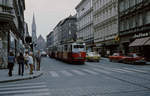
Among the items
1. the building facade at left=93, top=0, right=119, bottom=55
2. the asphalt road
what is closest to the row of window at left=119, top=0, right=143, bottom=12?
the building facade at left=93, top=0, right=119, bottom=55

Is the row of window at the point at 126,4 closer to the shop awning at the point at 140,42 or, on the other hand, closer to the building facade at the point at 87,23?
the shop awning at the point at 140,42

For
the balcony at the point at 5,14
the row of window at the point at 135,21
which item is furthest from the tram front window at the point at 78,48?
the row of window at the point at 135,21

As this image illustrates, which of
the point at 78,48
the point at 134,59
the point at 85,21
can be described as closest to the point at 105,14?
the point at 85,21

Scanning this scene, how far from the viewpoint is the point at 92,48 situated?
210 ft

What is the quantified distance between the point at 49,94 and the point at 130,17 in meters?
32.7

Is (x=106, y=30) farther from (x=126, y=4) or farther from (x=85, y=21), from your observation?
(x=85, y=21)

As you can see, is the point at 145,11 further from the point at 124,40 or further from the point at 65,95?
the point at 65,95

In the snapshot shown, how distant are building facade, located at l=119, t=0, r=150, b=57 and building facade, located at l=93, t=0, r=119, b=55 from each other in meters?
2.88

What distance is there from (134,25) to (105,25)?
1515cm

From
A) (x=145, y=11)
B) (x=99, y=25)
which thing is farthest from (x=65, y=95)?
(x=99, y=25)

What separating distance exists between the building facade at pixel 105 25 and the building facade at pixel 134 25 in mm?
2884

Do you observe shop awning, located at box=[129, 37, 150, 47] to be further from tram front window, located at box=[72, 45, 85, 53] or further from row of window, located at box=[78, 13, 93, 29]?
row of window, located at box=[78, 13, 93, 29]

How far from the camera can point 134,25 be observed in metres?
37.0

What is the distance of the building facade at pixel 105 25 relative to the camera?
150 feet
